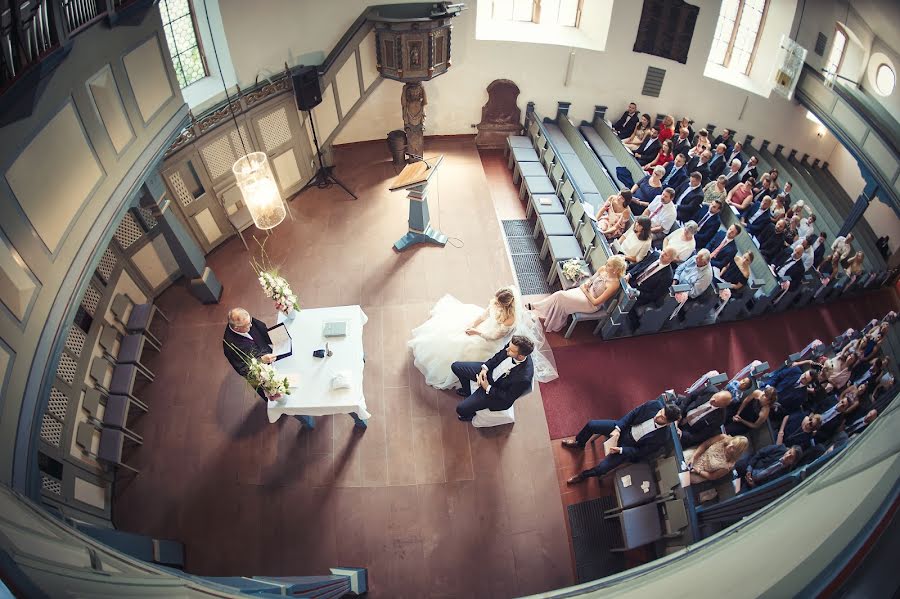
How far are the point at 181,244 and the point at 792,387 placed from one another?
7927 mm

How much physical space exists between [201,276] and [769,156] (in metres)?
12.2

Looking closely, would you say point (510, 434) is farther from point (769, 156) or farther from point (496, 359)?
point (769, 156)

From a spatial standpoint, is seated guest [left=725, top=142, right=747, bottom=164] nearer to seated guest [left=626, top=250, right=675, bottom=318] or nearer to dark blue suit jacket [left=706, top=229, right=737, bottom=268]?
dark blue suit jacket [left=706, top=229, right=737, bottom=268]

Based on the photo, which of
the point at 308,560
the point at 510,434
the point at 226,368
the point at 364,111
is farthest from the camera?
the point at 364,111

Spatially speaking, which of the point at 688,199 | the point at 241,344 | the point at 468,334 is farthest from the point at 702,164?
the point at 241,344

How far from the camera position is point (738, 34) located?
33.0 ft

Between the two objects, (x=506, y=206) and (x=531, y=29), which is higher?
(x=531, y=29)

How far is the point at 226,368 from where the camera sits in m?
6.27

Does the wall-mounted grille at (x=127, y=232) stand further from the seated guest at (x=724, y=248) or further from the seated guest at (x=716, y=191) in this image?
the seated guest at (x=716, y=191)

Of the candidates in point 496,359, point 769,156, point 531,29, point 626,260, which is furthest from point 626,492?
point 769,156

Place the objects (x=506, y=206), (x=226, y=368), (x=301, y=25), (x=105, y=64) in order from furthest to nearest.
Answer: (x=506, y=206) < (x=301, y=25) < (x=226, y=368) < (x=105, y=64)

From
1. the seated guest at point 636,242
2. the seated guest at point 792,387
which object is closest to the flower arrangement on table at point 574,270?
the seated guest at point 636,242

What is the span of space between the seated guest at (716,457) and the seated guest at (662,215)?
3.53 meters

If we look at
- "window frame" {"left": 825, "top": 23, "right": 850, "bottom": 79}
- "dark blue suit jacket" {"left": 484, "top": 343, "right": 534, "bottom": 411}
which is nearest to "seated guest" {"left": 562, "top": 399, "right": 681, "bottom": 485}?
"dark blue suit jacket" {"left": 484, "top": 343, "right": 534, "bottom": 411}
